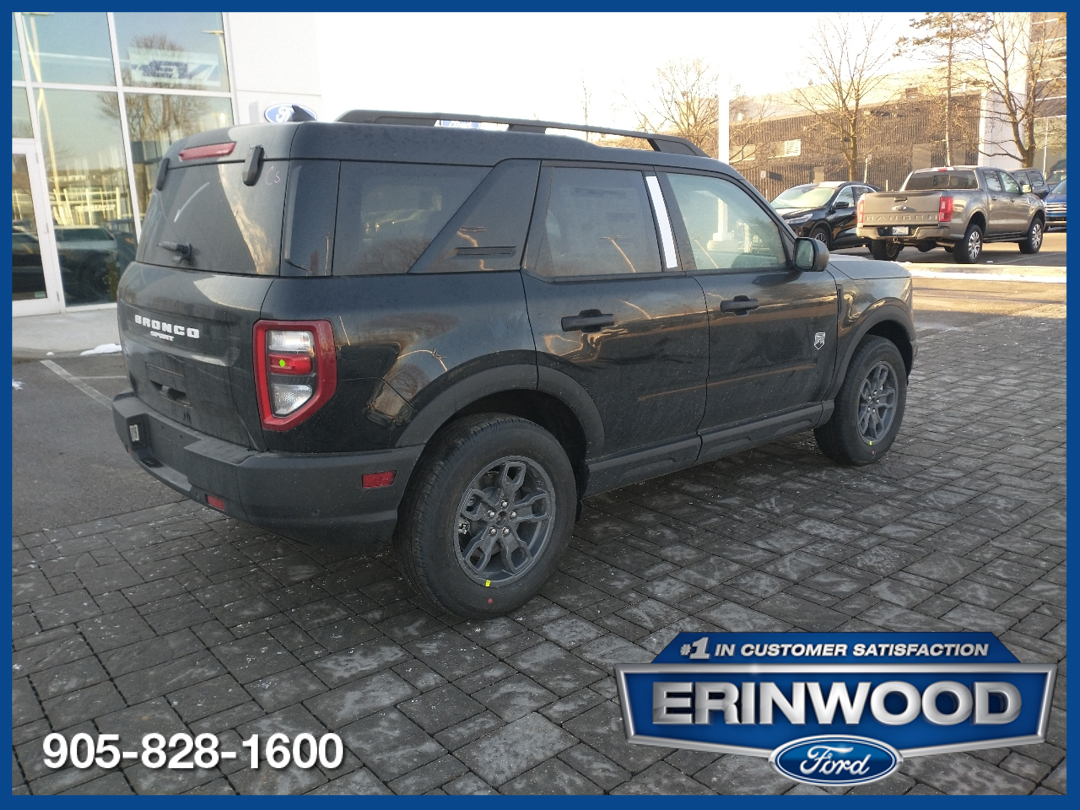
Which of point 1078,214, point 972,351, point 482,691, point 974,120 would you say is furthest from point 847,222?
point 974,120

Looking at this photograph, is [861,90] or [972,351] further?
[861,90]

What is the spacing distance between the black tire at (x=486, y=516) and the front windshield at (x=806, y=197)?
17.3m

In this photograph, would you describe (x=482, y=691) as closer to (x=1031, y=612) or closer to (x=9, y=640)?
Answer: (x=9, y=640)

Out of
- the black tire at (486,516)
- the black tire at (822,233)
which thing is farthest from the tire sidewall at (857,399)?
the black tire at (822,233)

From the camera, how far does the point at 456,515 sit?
11.7ft

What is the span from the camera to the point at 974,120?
42469 millimetres

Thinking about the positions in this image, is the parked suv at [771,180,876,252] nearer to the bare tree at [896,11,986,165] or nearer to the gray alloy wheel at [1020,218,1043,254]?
the gray alloy wheel at [1020,218,1043,254]

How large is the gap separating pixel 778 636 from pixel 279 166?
261 cm

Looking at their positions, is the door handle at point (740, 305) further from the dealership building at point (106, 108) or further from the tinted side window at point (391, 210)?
the dealership building at point (106, 108)

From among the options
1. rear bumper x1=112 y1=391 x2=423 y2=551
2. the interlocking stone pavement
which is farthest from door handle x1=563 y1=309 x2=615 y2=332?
the interlocking stone pavement

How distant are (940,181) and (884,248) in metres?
1.98

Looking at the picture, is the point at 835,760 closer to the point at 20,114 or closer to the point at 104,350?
the point at 104,350

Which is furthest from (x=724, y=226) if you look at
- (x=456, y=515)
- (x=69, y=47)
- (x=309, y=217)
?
(x=69, y=47)

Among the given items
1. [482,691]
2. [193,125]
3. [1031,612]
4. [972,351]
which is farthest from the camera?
[193,125]
